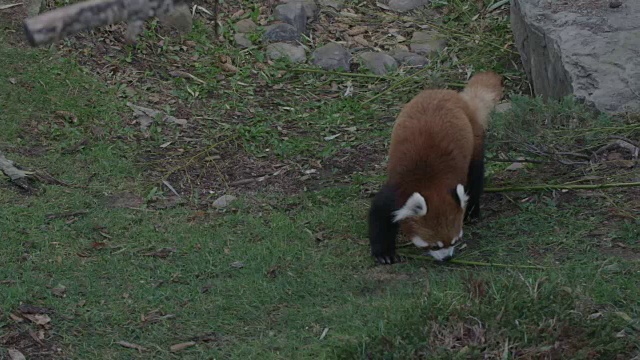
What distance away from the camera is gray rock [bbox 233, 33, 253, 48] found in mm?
7215

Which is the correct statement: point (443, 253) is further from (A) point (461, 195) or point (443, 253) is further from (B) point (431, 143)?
(B) point (431, 143)

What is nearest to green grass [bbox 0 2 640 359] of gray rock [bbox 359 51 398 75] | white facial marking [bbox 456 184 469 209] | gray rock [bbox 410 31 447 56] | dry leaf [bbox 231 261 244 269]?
dry leaf [bbox 231 261 244 269]

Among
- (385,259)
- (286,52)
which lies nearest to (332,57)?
(286,52)

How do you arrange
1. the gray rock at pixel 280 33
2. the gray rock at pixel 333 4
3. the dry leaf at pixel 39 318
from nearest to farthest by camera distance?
1. the dry leaf at pixel 39 318
2. the gray rock at pixel 280 33
3. the gray rock at pixel 333 4

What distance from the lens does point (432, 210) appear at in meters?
4.65

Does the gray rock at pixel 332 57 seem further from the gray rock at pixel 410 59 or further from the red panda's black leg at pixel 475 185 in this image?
the red panda's black leg at pixel 475 185

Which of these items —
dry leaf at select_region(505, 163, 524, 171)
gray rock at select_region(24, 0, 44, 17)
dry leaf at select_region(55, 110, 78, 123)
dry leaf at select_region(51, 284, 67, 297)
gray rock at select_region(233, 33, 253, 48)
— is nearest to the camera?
dry leaf at select_region(51, 284, 67, 297)

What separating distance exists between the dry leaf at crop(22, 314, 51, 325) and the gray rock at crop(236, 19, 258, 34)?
3828mm

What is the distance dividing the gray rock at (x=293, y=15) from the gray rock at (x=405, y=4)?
87 centimetres

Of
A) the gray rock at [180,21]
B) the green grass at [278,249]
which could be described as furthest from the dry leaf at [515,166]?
the gray rock at [180,21]

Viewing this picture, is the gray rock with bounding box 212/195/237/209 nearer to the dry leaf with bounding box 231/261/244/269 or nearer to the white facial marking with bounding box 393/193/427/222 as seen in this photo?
the dry leaf with bounding box 231/261/244/269

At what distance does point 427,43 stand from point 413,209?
3.09 metres

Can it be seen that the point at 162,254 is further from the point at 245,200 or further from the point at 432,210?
the point at 432,210

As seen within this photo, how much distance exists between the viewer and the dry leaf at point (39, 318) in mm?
3969
